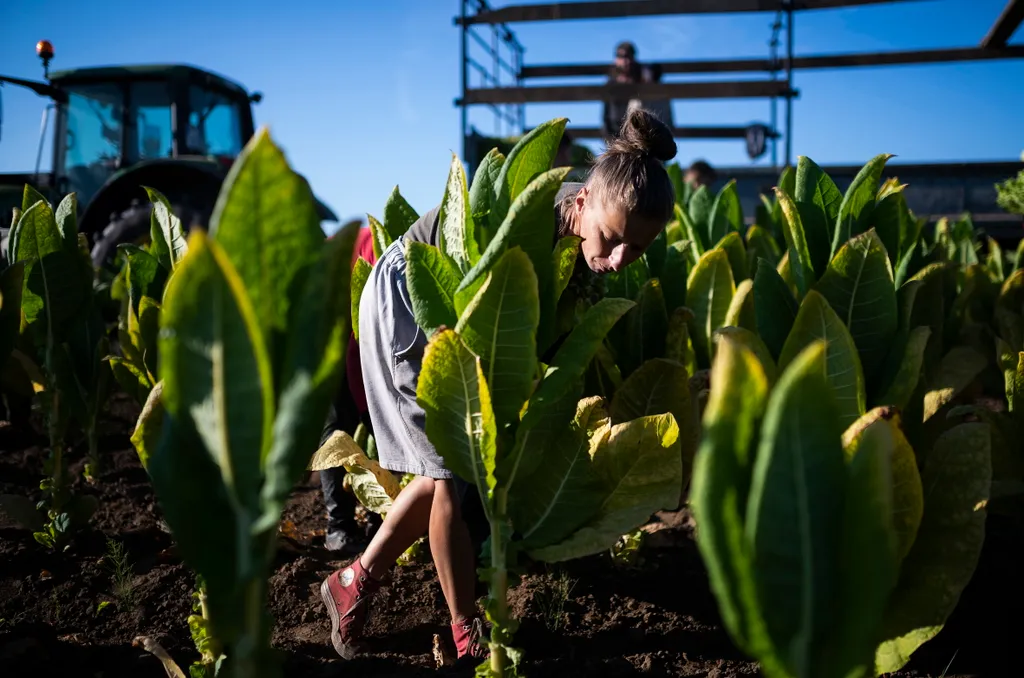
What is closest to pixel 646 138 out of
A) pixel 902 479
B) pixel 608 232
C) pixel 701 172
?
pixel 608 232

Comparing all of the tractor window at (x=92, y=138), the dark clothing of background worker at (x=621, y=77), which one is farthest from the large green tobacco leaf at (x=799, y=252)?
the tractor window at (x=92, y=138)

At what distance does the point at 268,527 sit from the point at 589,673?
1135 mm

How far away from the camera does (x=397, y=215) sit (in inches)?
83.0

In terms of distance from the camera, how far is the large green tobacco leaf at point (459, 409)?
1328 mm

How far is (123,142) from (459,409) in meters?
7.21

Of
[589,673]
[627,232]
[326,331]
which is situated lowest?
[589,673]

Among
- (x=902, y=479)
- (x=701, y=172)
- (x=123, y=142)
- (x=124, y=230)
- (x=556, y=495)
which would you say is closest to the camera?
(x=902, y=479)

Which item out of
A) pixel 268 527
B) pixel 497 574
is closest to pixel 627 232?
pixel 497 574

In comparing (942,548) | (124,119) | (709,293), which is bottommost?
(942,548)

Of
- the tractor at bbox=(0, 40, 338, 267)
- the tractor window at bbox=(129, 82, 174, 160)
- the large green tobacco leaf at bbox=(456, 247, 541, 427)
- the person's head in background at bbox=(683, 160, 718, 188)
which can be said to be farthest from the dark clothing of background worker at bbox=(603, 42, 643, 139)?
the large green tobacco leaf at bbox=(456, 247, 541, 427)

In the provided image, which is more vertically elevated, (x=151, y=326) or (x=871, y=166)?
(x=871, y=166)

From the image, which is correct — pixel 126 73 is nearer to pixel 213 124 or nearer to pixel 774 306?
pixel 213 124

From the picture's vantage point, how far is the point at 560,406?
5.10 feet

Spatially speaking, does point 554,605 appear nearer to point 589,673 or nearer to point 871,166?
point 589,673
